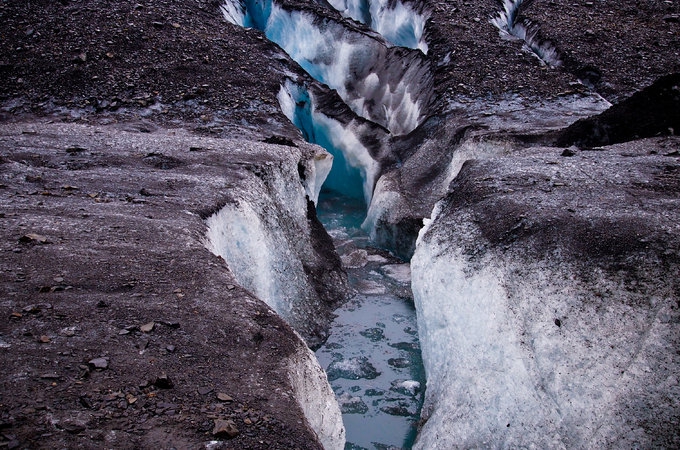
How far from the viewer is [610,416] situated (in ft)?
13.0

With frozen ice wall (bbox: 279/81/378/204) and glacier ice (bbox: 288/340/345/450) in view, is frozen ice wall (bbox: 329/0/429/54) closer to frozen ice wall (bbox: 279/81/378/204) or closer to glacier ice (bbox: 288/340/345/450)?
frozen ice wall (bbox: 279/81/378/204)

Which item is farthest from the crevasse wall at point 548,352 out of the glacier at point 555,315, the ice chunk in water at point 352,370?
the ice chunk in water at point 352,370

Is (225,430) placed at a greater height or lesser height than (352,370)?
greater

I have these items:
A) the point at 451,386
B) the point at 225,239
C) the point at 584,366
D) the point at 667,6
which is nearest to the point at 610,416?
the point at 584,366

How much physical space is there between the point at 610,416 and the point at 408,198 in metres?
6.42

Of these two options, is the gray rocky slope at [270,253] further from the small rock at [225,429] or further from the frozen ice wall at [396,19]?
the frozen ice wall at [396,19]

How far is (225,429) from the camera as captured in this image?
9.73ft

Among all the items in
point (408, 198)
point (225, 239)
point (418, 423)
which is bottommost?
point (418, 423)

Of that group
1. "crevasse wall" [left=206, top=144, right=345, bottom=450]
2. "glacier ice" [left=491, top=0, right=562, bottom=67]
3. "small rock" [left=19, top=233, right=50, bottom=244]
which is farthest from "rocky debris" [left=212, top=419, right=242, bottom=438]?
"glacier ice" [left=491, top=0, right=562, bottom=67]

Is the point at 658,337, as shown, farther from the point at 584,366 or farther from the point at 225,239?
the point at 225,239

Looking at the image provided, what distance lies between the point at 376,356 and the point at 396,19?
11.4 metres

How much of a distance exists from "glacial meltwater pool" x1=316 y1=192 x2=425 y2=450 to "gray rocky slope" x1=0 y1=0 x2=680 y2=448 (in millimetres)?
422

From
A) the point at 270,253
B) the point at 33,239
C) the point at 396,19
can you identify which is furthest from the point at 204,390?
the point at 396,19

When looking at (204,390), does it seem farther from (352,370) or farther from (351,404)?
(352,370)
